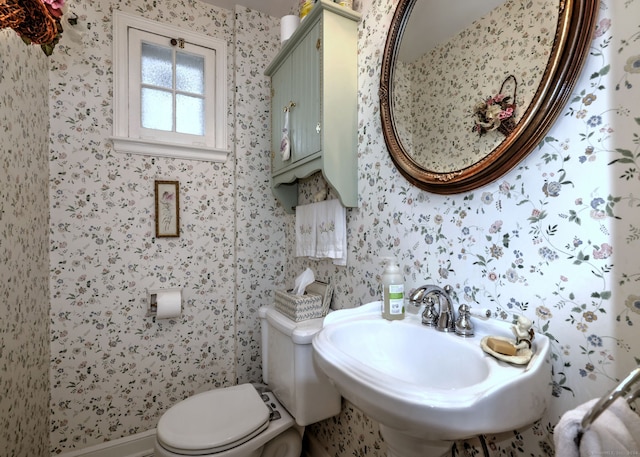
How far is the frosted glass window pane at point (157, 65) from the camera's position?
5.90 ft

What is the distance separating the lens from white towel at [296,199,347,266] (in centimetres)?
145

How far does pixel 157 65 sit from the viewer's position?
183 centimetres

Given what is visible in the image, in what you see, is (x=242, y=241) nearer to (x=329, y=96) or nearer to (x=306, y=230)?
(x=306, y=230)

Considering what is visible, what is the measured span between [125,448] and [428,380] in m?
1.79

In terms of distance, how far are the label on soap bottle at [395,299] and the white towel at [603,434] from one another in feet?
1.82

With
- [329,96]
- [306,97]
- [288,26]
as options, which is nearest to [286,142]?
[306,97]

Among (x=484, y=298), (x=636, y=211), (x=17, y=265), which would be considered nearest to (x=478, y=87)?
(x=636, y=211)

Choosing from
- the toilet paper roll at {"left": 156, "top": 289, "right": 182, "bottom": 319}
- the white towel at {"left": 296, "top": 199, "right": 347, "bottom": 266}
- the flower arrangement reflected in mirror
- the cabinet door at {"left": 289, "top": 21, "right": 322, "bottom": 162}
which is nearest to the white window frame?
the cabinet door at {"left": 289, "top": 21, "right": 322, "bottom": 162}

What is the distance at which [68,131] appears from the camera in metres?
1.61

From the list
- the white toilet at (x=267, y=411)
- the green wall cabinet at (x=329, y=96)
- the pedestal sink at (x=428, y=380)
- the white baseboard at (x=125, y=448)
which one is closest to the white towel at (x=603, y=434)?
the pedestal sink at (x=428, y=380)

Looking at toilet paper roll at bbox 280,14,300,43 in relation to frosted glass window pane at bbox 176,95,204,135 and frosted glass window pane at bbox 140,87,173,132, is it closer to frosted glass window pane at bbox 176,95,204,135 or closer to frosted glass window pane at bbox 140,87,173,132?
frosted glass window pane at bbox 176,95,204,135

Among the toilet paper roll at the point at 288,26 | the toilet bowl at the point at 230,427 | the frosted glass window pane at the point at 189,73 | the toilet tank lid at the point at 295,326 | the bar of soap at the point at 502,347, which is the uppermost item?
the toilet paper roll at the point at 288,26

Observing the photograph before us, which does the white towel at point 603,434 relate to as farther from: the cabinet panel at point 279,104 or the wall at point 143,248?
the wall at point 143,248

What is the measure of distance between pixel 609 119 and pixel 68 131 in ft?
7.20
